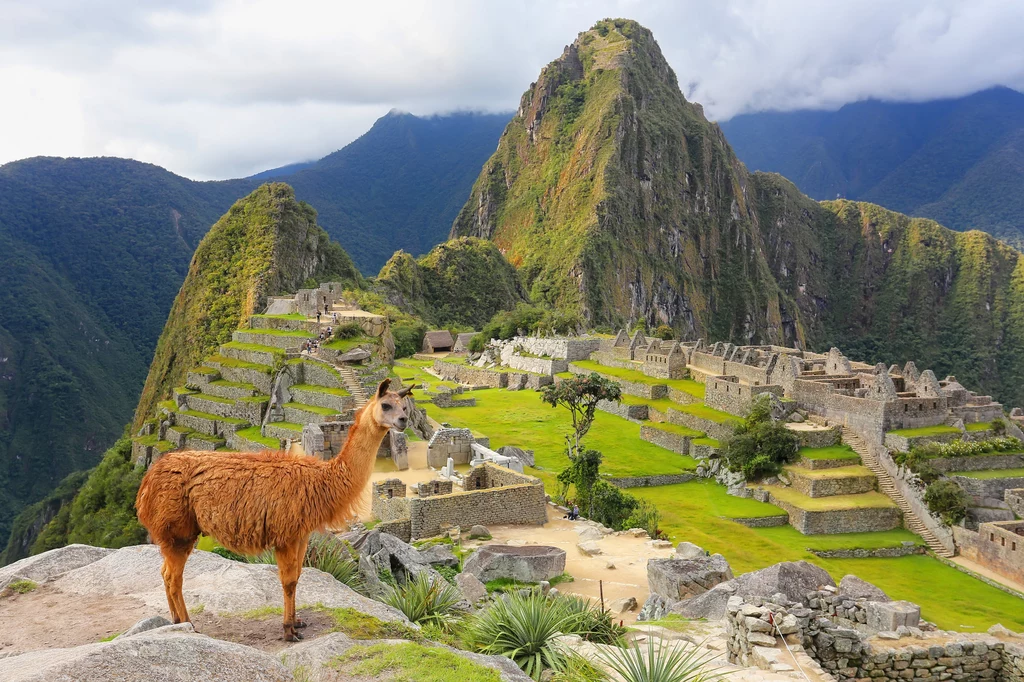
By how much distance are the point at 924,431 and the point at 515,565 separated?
2623 centimetres

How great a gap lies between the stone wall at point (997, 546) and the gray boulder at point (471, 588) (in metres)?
21.7

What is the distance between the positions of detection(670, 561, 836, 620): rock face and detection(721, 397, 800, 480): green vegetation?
861 inches

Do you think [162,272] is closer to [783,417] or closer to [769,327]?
[783,417]

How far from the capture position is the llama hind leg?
5.94 meters

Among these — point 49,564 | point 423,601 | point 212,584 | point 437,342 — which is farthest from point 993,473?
point 437,342

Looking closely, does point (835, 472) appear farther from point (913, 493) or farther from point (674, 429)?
point (674, 429)

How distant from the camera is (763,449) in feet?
→ 105

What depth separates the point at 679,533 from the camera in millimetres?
22844

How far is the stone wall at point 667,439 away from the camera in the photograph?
3628 centimetres

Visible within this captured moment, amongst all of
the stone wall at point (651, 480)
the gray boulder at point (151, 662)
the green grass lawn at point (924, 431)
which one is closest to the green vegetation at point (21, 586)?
the gray boulder at point (151, 662)

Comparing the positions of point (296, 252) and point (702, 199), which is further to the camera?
point (702, 199)

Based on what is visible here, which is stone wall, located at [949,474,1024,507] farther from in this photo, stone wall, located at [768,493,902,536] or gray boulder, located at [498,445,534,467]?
gray boulder, located at [498,445,534,467]

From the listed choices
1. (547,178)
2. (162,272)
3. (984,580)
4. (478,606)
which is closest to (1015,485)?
(984,580)

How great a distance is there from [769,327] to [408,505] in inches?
6545
